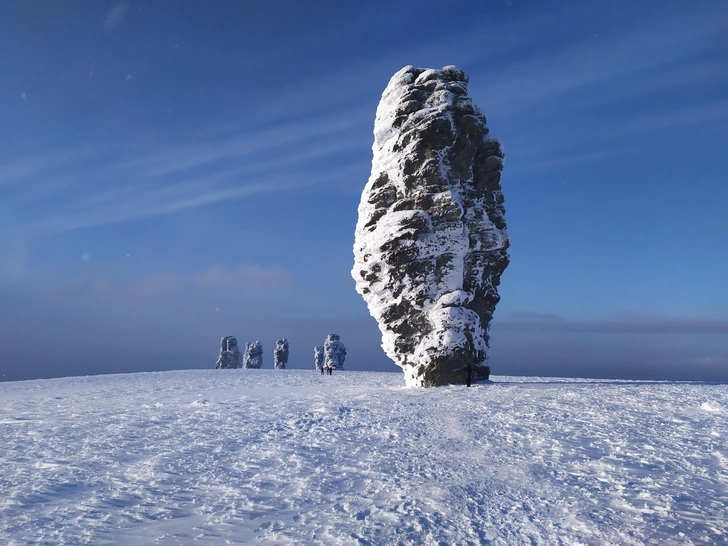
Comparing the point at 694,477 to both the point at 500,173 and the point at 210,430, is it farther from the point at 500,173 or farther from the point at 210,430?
→ the point at 500,173

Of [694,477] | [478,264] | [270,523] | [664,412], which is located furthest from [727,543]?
[478,264]

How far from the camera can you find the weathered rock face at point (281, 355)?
58.8m

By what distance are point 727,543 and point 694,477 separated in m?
2.33

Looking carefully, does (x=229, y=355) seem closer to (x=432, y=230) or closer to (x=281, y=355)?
(x=281, y=355)

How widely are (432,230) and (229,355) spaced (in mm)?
42291

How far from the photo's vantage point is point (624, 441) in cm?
988

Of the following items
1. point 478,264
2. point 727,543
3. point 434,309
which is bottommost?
point 727,543

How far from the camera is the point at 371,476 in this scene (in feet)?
25.9

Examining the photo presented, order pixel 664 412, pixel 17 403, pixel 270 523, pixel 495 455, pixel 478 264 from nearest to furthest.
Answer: pixel 270 523, pixel 495 455, pixel 664 412, pixel 17 403, pixel 478 264

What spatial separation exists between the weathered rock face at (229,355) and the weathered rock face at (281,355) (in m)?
4.73

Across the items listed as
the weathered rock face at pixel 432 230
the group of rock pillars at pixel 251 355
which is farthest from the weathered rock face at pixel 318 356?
the weathered rock face at pixel 432 230

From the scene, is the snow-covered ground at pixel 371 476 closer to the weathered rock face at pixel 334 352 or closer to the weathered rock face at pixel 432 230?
the weathered rock face at pixel 432 230

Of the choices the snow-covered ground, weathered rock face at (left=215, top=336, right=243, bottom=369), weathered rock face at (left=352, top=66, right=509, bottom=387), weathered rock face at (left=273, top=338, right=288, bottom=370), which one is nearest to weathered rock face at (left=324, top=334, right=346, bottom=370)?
weathered rock face at (left=273, top=338, right=288, bottom=370)

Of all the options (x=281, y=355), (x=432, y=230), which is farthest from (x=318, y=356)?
(x=432, y=230)
